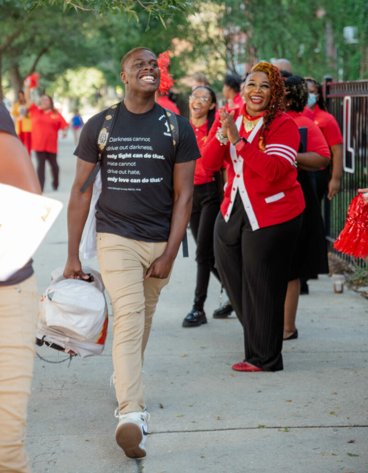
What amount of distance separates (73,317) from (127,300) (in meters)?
0.34

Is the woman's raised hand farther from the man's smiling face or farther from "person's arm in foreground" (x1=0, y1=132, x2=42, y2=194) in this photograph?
"person's arm in foreground" (x1=0, y1=132, x2=42, y2=194)

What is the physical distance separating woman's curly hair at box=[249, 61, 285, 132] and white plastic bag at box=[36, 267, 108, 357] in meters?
1.83

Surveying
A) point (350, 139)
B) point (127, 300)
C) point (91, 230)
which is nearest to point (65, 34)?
point (350, 139)

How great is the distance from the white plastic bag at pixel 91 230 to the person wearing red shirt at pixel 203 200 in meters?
2.56

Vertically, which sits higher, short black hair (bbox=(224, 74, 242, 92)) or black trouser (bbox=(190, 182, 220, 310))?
short black hair (bbox=(224, 74, 242, 92))

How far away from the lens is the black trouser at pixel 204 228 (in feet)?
26.5

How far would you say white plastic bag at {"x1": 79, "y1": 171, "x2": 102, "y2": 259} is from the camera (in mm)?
5477

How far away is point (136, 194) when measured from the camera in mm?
5309

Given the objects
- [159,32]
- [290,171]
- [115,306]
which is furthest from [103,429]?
[159,32]

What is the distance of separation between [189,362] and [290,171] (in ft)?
4.80

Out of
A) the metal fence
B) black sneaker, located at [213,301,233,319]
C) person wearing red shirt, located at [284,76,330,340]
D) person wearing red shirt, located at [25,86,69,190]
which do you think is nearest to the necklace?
person wearing red shirt, located at [284,76,330,340]

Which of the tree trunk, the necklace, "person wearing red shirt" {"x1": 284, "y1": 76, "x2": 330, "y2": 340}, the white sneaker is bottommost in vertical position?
the tree trunk

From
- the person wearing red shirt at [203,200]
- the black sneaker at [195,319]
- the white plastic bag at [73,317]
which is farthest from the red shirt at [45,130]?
the white plastic bag at [73,317]

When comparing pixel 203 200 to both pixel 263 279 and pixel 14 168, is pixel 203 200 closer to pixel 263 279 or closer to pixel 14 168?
pixel 263 279
